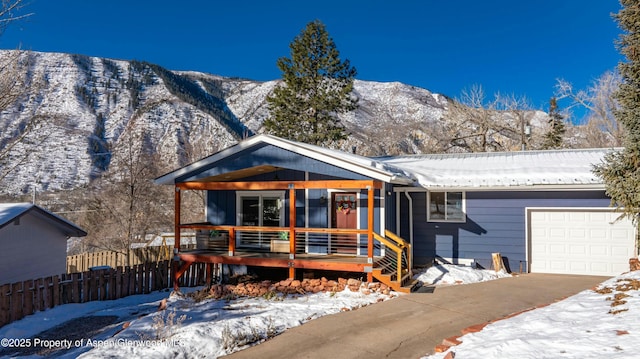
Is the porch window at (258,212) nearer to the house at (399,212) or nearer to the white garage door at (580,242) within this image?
the house at (399,212)

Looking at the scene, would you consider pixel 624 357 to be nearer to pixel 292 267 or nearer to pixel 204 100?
pixel 292 267

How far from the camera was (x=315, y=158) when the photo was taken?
11.0 meters

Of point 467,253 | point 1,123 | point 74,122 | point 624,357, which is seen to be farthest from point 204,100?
point 624,357

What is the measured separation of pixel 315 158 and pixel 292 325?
15.6 feet

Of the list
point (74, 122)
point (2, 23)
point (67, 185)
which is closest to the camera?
point (2, 23)

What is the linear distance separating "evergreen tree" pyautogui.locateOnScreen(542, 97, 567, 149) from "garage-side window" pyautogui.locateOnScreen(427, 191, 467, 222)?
62.7 feet

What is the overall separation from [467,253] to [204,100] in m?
75.1

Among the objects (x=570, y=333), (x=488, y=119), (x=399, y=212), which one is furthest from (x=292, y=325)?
(x=488, y=119)

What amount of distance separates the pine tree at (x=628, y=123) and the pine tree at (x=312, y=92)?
17.5 metres

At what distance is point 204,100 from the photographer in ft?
263

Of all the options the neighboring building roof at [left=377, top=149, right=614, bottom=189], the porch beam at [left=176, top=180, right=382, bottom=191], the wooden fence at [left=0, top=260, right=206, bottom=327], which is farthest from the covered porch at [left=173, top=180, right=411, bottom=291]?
the neighboring building roof at [left=377, top=149, right=614, bottom=189]

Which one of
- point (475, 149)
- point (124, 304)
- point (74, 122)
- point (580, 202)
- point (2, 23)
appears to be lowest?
point (124, 304)

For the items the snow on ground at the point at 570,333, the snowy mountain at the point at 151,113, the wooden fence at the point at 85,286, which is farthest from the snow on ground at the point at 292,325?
the snowy mountain at the point at 151,113

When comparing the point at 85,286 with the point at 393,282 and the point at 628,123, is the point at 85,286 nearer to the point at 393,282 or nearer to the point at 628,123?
the point at 393,282
